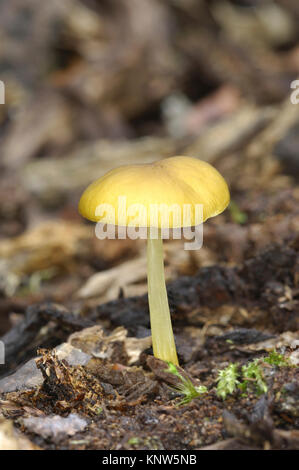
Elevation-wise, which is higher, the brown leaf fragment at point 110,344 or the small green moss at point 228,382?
the brown leaf fragment at point 110,344

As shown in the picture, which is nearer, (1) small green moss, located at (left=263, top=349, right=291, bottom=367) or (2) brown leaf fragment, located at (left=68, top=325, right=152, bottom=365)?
(1) small green moss, located at (left=263, top=349, right=291, bottom=367)

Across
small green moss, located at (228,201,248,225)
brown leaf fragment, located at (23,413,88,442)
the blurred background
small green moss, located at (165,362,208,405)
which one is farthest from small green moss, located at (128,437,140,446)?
small green moss, located at (228,201,248,225)

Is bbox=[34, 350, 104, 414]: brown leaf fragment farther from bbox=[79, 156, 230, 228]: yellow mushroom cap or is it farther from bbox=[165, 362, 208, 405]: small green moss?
bbox=[79, 156, 230, 228]: yellow mushroom cap

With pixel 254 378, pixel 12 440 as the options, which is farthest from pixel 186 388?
pixel 12 440

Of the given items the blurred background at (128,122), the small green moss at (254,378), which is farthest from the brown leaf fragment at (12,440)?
the blurred background at (128,122)

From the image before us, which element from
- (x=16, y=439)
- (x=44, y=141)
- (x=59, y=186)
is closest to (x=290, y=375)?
(x=16, y=439)

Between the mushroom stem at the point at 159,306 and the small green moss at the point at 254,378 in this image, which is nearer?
the small green moss at the point at 254,378

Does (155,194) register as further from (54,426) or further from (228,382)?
(54,426)

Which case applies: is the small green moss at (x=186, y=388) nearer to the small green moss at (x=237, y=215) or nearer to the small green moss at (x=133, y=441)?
the small green moss at (x=133, y=441)
